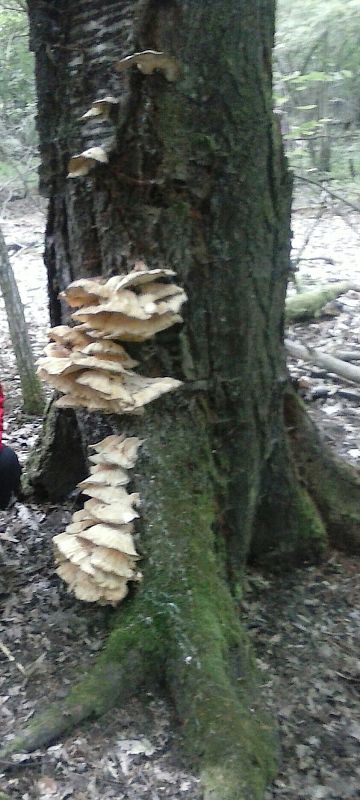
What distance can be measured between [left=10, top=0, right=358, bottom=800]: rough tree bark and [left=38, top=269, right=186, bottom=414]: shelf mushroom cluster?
0.71ft

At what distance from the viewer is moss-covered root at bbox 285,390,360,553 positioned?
374 cm

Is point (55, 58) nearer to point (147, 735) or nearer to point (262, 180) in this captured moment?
point (262, 180)

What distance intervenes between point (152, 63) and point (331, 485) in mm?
2437

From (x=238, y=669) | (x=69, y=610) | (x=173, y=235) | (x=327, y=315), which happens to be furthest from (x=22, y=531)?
(x=327, y=315)

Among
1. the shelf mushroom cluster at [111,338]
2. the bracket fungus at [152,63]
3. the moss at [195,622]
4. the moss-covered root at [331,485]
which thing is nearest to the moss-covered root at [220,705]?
the moss at [195,622]

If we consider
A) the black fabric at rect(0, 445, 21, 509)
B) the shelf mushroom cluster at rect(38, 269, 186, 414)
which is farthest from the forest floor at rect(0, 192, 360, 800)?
the shelf mushroom cluster at rect(38, 269, 186, 414)

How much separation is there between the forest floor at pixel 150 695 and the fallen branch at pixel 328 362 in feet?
7.76

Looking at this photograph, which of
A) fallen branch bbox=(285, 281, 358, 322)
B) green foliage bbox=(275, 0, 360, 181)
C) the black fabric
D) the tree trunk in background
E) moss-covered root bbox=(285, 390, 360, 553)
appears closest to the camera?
the black fabric

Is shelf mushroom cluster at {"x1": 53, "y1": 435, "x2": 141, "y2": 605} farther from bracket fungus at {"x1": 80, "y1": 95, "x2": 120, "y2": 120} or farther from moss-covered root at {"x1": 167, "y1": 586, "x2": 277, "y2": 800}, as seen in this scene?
bracket fungus at {"x1": 80, "y1": 95, "x2": 120, "y2": 120}

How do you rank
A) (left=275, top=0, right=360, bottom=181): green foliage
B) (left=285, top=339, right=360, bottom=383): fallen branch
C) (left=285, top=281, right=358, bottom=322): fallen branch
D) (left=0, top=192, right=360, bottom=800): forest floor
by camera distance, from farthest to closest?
1. (left=275, top=0, right=360, bottom=181): green foliage
2. (left=285, top=281, right=358, bottom=322): fallen branch
3. (left=285, top=339, right=360, bottom=383): fallen branch
4. (left=0, top=192, right=360, bottom=800): forest floor

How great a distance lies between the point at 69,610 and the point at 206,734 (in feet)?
2.88

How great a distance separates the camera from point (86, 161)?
2.53 m

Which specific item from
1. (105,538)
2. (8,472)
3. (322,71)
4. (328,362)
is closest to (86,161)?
(105,538)

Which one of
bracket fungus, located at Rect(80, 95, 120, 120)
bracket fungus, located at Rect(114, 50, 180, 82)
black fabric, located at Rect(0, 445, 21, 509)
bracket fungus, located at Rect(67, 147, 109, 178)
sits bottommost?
black fabric, located at Rect(0, 445, 21, 509)
